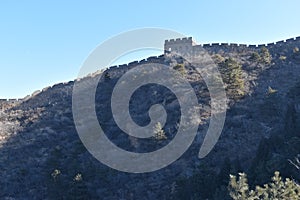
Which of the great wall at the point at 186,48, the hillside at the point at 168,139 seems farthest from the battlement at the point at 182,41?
the hillside at the point at 168,139

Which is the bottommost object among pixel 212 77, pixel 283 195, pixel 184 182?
pixel 283 195

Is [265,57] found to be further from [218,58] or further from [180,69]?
[180,69]

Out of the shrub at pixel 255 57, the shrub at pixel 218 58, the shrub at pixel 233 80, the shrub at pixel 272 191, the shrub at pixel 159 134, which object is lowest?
the shrub at pixel 272 191

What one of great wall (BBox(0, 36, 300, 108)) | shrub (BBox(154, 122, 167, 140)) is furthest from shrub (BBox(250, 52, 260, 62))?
shrub (BBox(154, 122, 167, 140))

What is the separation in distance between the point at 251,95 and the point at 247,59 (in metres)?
15.5

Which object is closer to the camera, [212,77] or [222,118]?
[222,118]

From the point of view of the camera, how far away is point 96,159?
46.5 m

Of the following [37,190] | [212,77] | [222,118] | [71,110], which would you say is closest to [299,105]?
[222,118]

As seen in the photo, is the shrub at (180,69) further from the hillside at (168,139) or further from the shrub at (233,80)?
the shrub at (233,80)

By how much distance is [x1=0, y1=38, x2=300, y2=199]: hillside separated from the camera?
119ft

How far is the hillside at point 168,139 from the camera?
36.2 m

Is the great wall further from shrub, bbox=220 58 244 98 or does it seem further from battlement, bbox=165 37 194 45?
shrub, bbox=220 58 244 98

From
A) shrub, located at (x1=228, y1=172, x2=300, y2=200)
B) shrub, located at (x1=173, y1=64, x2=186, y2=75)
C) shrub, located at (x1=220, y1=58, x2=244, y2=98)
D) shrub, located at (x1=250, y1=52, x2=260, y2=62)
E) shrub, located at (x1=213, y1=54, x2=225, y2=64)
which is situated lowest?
shrub, located at (x1=228, y1=172, x2=300, y2=200)

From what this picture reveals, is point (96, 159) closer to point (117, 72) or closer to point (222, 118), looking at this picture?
point (222, 118)
